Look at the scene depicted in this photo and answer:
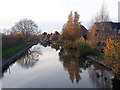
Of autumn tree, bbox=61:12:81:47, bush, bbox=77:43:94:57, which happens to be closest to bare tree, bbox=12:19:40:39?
autumn tree, bbox=61:12:81:47

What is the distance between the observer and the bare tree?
5006 centimetres

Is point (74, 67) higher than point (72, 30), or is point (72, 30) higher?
point (72, 30)

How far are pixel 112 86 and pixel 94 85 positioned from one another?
52.4 inches

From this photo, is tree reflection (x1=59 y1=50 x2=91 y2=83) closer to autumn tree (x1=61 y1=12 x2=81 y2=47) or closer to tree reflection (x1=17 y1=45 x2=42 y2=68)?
tree reflection (x1=17 y1=45 x2=42 y2=68)

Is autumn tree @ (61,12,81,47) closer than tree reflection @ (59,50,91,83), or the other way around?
tree reflection @ (59,50,91,83)

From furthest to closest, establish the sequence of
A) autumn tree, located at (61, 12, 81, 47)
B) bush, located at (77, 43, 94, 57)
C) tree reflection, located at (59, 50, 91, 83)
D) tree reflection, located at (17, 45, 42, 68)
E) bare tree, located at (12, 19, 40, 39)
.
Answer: bare tree, located at (12, 19, 40, 39) < autumn tree, located at (61, 12, 81, 47) < bush, located at (77, 43, 94, 57) < tree reflection, located at (17, 45, 42, 68) < tree reflection, located at (59, 50, 91, 83)

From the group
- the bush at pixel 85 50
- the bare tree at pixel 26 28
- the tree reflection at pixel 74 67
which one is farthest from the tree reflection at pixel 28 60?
the bare tree at pixel 26 28

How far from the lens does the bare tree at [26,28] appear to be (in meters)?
50.1

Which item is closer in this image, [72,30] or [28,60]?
[28,60]

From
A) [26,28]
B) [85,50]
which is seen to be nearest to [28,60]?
[85,50]

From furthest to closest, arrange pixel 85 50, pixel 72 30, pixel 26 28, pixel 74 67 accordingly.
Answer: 1. pixel 26 28
2. pixel 72 30
3. pixel 85 50
4. pixel 74 67

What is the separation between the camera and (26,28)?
52.0m

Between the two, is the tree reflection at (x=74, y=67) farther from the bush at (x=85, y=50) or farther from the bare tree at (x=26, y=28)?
the bare tree at (x=26, y=28)

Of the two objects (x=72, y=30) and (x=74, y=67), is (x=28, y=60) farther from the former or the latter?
(x=72, y=30)
